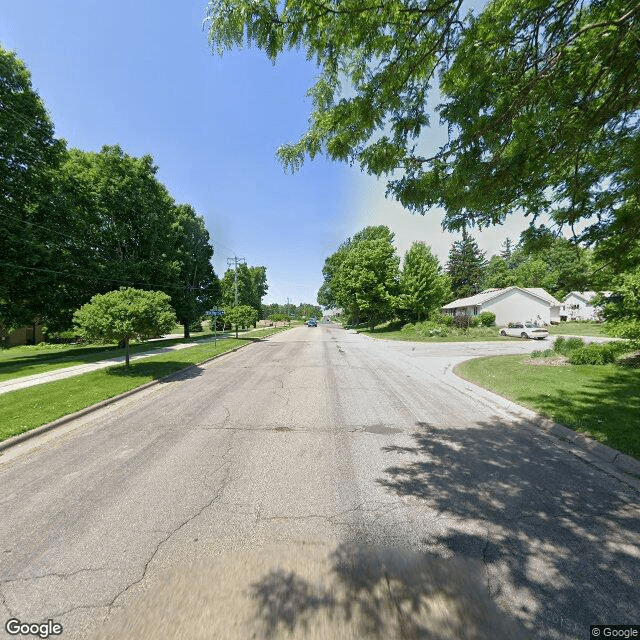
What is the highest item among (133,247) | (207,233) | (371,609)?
(207,233)

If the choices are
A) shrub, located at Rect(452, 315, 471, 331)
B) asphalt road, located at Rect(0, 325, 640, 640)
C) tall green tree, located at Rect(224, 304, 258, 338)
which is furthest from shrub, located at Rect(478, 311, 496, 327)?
asphalt road, located at Rect(0, 325, 640, 640)

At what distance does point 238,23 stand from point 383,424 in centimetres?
683

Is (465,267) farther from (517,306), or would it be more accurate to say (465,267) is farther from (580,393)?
(580,393)

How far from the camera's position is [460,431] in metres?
5.81

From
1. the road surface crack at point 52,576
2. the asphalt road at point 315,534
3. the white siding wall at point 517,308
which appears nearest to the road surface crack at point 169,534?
the asphalt road at point 315,534

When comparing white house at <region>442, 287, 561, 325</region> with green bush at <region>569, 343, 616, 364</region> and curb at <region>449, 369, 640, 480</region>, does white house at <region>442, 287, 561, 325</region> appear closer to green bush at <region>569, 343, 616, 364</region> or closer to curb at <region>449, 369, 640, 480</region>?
green bush at <region>569, 343, 616, 364</region>

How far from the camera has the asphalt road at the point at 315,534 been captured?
223 cm

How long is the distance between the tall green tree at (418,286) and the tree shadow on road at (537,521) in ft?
106

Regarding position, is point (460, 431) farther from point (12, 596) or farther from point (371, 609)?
point (12, 596)

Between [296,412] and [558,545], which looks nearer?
[558,545]

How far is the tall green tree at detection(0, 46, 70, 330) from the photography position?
52.1 feet

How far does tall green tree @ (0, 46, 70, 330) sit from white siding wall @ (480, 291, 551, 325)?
166ft

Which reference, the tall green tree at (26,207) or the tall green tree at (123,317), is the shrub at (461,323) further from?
the tall green tree at (26,207)

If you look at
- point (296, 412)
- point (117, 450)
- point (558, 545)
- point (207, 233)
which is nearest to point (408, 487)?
point (558, 545)
